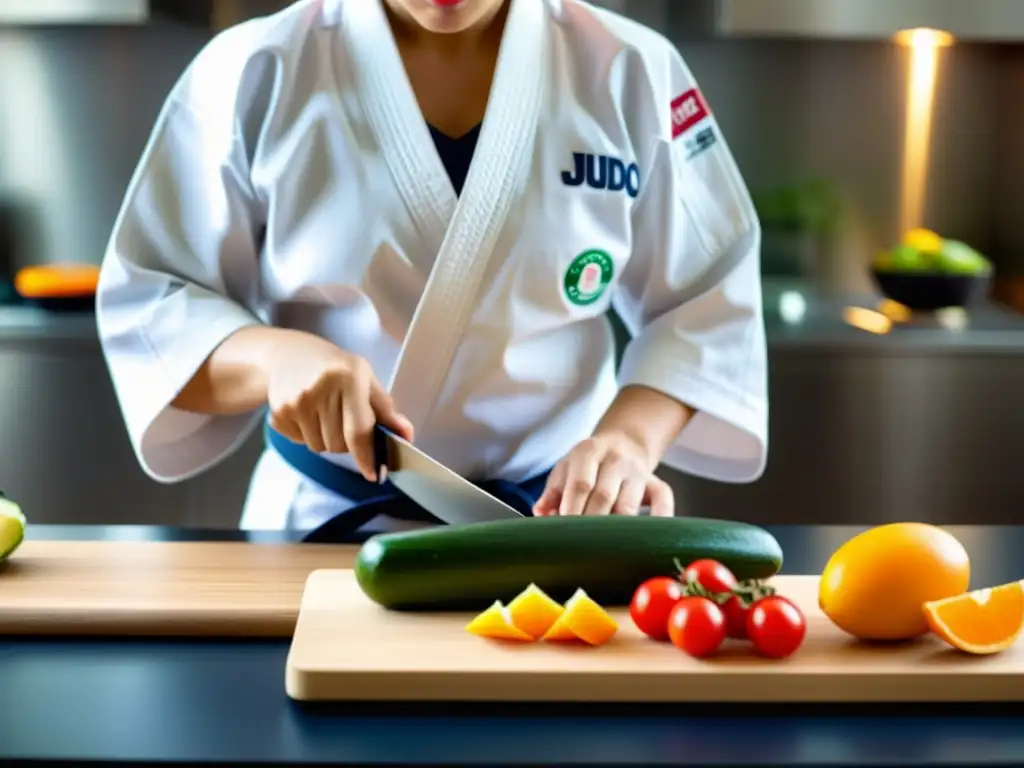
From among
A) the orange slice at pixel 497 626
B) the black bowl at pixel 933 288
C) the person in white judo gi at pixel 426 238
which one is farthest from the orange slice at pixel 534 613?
the black bowl at pixel 933 288

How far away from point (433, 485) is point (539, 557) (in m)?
0.18

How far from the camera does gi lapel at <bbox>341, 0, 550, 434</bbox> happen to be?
144 centimetres

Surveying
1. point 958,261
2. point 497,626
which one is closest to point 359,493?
point 497,626

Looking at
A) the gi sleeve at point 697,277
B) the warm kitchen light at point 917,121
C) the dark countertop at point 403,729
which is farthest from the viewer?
the warm kitchen light at point 917,121

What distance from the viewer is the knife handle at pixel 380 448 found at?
4.09 feet

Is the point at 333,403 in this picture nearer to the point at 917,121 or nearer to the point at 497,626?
the point at 497,626

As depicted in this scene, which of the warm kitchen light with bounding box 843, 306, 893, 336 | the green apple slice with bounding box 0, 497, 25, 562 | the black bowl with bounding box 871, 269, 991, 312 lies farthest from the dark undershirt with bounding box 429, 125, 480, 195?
the black bowl with bounding box 871, 269, 991, 312

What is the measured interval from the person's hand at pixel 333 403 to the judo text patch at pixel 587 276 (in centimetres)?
30

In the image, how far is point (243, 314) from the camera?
1435 mm

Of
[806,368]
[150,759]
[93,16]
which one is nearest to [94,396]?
[93,16]

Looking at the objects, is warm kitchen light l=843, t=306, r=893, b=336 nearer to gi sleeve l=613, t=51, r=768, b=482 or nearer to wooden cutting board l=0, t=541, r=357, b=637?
gi sleeve l=613, t=51, r=768, b=482

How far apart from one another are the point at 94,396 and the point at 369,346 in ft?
4.55

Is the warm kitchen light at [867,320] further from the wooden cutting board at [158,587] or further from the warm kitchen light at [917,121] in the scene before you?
the wooden cutting board at [158,587]

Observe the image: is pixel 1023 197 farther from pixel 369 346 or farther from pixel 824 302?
pixel 369 346
